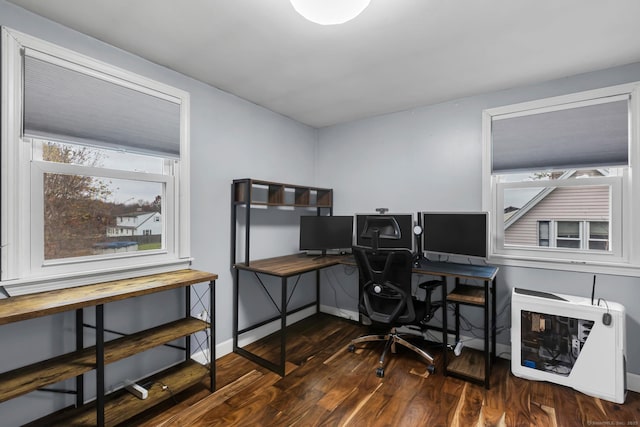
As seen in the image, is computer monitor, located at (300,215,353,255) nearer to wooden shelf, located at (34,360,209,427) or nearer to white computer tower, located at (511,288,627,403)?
wooden shelf, located at (34,360,209,427)

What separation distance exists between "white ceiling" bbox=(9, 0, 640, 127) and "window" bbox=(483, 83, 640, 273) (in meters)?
0.35

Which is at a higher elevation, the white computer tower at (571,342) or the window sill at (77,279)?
the window sill at (77,279)

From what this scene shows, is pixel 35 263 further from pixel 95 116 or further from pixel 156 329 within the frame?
pixel 95 116

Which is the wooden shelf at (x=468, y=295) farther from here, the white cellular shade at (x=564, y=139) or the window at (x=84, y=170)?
the window at (x=84, y=170)

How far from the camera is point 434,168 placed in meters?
3.15

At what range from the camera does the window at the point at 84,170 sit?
169 centimetres

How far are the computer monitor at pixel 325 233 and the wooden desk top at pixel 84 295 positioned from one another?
1366mm

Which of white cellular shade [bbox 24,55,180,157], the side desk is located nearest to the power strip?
white cellular shade [bbox 24,55,180,157]

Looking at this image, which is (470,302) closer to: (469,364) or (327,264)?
(469,364)

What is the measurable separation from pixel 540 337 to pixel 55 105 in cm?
390

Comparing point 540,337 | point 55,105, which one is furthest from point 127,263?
point 540,337

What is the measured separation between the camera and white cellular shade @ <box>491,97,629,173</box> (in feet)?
7.72

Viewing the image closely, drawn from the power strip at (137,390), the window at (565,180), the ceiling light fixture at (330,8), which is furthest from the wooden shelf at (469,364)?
the ceiling light fixture at (330,8)

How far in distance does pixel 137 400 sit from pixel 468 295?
2.59 metres
